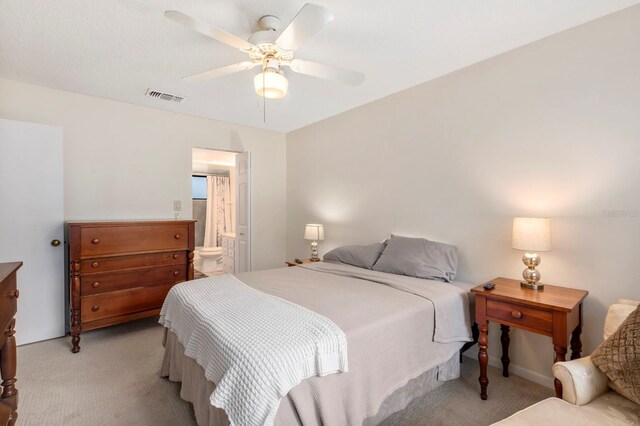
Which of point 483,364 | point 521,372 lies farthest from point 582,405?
point 521,372

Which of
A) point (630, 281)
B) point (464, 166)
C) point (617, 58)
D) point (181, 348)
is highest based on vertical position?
point (617, 58)

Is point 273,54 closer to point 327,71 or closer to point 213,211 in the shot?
point 327,71

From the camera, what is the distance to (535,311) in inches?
71.5

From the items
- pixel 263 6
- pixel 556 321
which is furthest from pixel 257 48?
pixel 556 321

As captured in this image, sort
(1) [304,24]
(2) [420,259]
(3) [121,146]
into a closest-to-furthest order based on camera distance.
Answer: (1) [304,24] < (2) [420,259] < (3) [121,146]

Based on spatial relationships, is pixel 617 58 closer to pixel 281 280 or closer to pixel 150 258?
pixel 281 280

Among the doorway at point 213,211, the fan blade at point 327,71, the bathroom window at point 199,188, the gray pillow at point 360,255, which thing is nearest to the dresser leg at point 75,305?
the gray pillow at point 360,255

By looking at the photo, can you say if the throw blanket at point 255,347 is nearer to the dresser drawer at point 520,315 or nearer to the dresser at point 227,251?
the dresser drawer at point 520,315

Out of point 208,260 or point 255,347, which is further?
point 208,260

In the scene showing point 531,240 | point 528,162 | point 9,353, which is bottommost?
point 9,353

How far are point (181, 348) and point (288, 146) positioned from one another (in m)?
3.40

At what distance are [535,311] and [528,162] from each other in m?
1.09

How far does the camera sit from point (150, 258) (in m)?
3.07

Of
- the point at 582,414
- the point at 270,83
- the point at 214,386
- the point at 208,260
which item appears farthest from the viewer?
the point at 208,260
